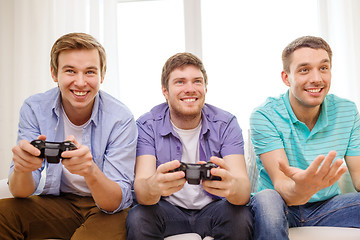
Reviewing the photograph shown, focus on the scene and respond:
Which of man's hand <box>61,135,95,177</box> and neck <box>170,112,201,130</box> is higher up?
neck <box>170,112,201,130</box>

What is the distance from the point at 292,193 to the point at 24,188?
1.12 m

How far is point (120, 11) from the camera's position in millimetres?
2949

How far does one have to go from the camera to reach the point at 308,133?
169 cm

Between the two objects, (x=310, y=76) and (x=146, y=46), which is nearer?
(x=310, y=76)

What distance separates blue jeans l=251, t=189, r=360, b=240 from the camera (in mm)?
1312

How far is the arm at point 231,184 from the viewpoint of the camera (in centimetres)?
126

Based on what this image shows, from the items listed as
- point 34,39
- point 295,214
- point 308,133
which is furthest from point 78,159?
point 34,39

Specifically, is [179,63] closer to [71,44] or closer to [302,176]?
[71,44]

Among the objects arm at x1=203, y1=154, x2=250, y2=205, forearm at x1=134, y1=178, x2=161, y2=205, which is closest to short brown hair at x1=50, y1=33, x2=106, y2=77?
forearm at x1=134, y1=178, x2=161, y2=205

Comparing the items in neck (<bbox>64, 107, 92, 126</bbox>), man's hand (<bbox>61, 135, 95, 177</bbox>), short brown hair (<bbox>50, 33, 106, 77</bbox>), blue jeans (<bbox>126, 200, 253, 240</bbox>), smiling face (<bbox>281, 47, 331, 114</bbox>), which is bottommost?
blue jeans (<bbox>126, 200, 253, 240</bbox>)

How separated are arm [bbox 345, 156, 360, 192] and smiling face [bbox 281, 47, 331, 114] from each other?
316mm

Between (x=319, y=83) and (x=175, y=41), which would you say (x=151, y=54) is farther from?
(x=319, y=83)

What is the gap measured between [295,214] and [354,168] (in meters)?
0.40

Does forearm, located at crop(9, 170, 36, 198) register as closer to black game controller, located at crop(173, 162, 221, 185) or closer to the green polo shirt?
A: black game controller, located at crop(173, 162, 221, 185)
